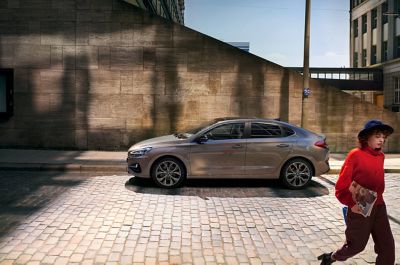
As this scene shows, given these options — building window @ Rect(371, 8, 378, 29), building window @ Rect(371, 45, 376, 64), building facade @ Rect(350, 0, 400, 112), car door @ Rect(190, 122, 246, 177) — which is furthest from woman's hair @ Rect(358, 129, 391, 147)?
building window @ Rect(371, 8, 378, 29)

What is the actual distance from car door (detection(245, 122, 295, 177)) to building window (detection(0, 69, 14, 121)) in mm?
8561

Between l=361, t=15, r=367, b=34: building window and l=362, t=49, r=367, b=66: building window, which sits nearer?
l=362, t=49, r=367, b=66: building window

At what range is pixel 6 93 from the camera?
46.5 ft

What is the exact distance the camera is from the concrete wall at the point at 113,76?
1397cm

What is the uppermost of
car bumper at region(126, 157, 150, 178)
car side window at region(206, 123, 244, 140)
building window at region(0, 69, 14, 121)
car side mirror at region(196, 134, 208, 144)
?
building window at region(0, 69, 14, 121)

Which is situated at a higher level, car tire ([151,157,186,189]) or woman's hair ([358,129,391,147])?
woman's hair ([358,129,391,147])

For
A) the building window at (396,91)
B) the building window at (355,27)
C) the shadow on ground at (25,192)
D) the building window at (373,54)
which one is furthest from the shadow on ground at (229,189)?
the building window at (355,27)

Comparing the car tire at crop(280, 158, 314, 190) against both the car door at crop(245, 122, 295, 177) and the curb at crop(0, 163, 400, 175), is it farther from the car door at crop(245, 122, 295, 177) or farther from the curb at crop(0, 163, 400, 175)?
the curb at crop(0, 163, 400, 175)

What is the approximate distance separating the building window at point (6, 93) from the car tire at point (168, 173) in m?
7.25

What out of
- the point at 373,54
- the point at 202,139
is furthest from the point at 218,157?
the point at 373,54

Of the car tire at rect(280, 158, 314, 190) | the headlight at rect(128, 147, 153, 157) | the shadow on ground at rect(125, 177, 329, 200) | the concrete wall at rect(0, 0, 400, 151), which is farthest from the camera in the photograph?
the concrete wall at rect(0, 0, 400, 151)

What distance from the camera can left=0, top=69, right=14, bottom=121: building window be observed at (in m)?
14.1

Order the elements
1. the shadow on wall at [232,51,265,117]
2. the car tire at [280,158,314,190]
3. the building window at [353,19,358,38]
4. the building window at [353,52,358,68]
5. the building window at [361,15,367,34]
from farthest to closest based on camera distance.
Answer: the building window at [353,19,358,38] < the building window at [353,52,358,68] < the building window at [361,15,367,34] < the shadow on wall at [232,51,265,117] < the car tire at [280,158,314,190]

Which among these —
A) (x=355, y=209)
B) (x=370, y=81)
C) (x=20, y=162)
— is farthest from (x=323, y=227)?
(x=370, y=81)
